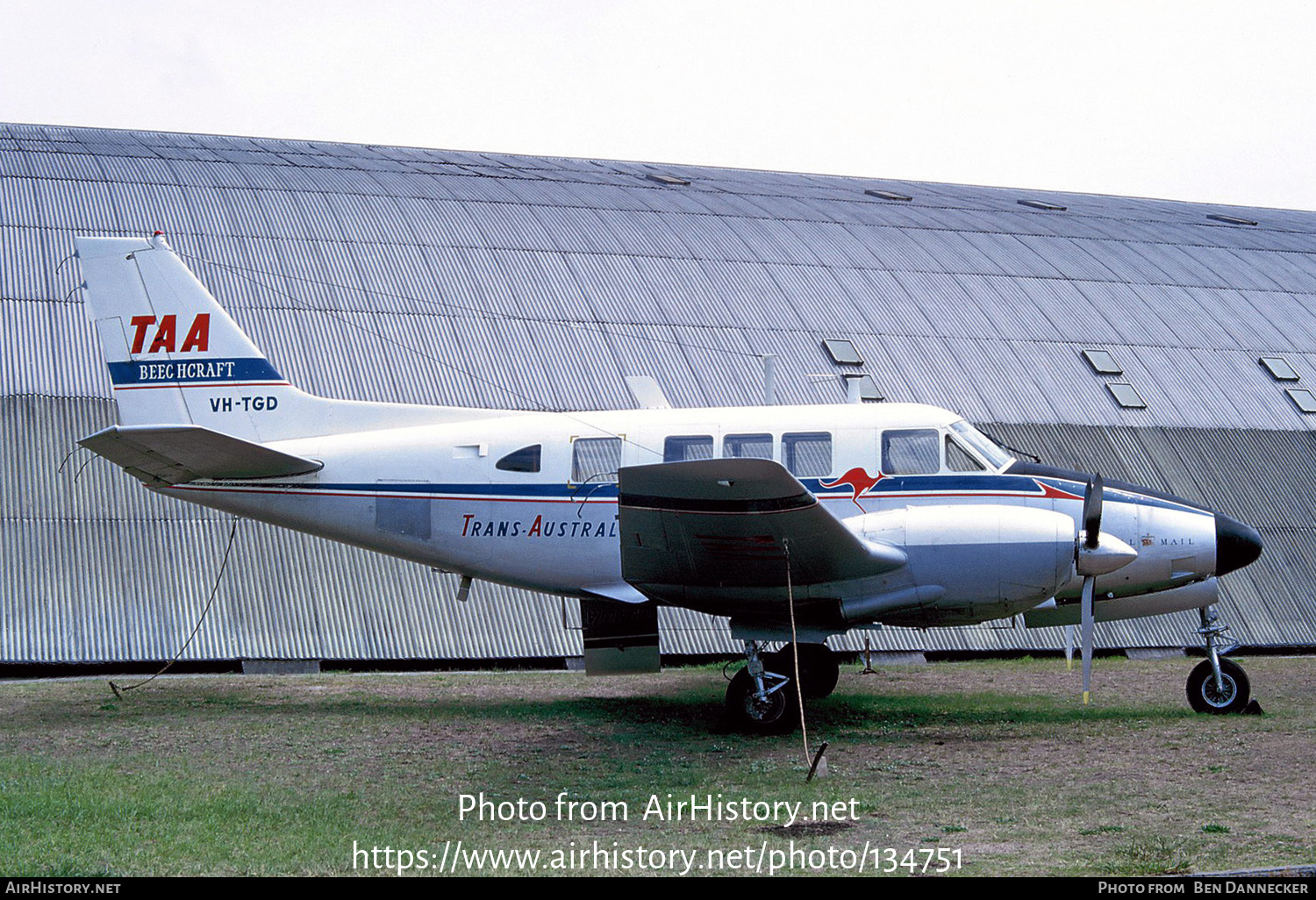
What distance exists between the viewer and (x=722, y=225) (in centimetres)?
3161

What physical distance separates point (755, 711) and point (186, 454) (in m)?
7.74

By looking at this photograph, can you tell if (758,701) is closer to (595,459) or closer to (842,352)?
(595,459)

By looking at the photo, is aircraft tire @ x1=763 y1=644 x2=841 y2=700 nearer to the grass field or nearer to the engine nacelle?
the grass field

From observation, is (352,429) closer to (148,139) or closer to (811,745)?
(811,745)

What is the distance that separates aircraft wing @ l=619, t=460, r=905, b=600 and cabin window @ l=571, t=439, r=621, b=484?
5.59 ft

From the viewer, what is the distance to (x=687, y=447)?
51.5ft

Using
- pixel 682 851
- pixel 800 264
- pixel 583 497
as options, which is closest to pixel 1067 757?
pixel 682 851

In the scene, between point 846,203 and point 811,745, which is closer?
point 811,745

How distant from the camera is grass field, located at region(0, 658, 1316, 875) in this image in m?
9.22

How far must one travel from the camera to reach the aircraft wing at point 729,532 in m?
12.9

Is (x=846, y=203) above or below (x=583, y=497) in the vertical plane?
above

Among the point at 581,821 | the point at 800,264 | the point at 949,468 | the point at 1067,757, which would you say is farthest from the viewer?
the point at 800,264

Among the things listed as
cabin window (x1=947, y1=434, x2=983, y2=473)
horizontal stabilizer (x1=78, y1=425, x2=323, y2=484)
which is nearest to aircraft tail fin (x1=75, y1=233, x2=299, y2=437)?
horizontal stabilizer (x1=78, y1=425, x2=323, y2=484)

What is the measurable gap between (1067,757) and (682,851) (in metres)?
5.32
